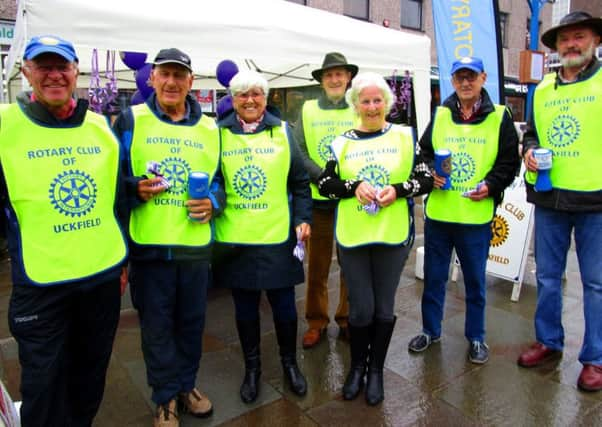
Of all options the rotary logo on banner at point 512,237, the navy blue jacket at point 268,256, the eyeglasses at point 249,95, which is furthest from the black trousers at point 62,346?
the rotary logo on banner at point 512,237

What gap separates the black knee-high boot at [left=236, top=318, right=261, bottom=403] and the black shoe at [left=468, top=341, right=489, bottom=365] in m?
1.43

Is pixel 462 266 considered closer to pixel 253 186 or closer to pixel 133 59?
pixel 253 186

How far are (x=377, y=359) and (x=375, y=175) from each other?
105 cm

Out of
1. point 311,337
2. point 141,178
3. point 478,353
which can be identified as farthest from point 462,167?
point 141,178

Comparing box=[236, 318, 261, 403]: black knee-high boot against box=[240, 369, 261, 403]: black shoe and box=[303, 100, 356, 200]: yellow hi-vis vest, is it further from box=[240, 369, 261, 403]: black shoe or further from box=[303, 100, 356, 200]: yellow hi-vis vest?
box=[303, 100, 356, 200]: yellow hi-vis vest

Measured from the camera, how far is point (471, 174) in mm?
2838

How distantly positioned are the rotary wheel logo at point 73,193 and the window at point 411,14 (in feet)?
52.1

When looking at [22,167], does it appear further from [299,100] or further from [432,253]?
[299,100]

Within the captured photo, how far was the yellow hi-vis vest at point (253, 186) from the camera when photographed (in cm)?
242

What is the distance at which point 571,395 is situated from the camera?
8.62 ft

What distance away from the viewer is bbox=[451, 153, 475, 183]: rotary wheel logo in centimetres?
283

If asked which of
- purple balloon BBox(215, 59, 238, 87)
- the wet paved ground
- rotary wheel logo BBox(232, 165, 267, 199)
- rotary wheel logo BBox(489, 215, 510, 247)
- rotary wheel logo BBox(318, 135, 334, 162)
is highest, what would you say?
purple balloon BBox(215, 59, 238, 87)

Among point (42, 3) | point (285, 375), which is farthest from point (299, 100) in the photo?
point (285, 375)

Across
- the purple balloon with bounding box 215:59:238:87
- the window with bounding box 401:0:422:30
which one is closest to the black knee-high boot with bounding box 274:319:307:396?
the purple balloon with bounding box 215:59:238:87
